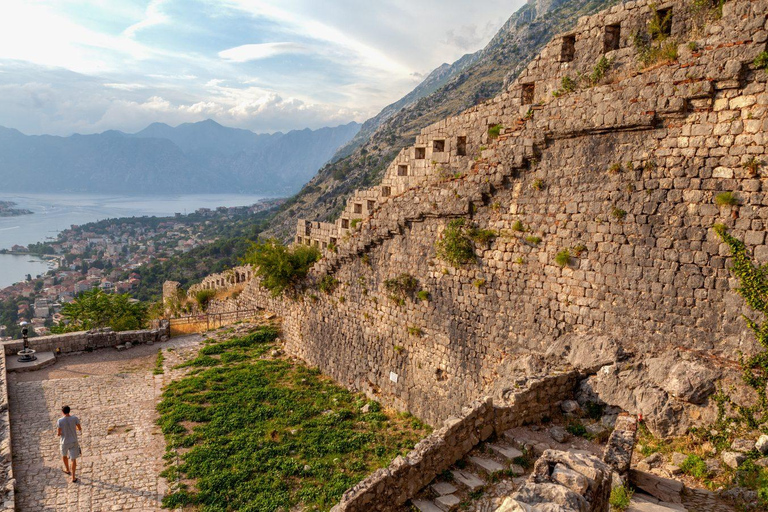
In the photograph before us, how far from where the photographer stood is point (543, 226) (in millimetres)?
9641

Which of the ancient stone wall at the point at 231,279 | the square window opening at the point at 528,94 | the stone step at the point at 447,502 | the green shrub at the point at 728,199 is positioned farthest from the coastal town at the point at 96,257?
the green shrub at the point at 728,199

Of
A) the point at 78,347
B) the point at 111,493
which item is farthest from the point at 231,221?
the point at 111,493

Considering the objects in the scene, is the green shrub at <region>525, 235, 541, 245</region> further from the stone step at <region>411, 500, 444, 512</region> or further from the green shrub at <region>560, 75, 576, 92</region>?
the stone step at <region>411, 500, 444, 512</region>

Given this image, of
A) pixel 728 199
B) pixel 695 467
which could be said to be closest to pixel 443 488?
pixel 695 467

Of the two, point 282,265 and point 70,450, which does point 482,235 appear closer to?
point 282,265

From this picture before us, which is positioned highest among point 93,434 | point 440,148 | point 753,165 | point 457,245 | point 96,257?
point 440,148

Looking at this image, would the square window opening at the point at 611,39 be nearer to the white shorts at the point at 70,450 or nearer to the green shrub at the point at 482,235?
the green shrub at the point at 482,235

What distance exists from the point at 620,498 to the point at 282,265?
522 inches

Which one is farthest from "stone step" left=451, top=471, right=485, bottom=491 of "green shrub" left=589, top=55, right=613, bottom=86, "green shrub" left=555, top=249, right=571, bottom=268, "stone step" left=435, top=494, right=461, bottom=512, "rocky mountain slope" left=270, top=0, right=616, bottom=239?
"rocky mountain slope" left=270, top=0, right=616, bottom=239

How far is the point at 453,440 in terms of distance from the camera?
7.72 meters

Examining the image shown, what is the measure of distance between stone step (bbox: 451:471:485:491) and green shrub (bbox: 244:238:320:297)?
35.4 ft

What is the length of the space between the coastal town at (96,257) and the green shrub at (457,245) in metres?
28.1

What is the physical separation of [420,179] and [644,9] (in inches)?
273

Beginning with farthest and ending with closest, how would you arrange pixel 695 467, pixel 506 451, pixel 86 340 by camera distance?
pixel 86 340
pixel 506 451
pixel 695 467
